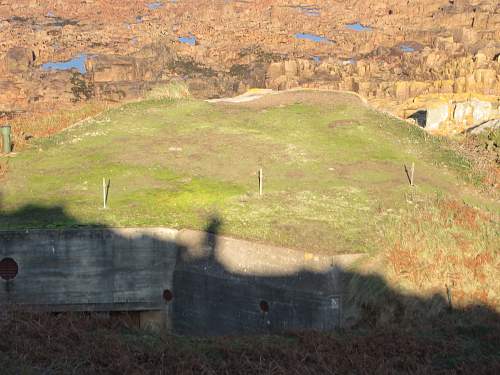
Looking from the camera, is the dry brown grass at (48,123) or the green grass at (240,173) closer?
the green grass at (240,173)

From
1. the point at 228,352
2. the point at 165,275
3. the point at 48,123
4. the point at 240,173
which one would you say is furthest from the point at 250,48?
the point at 228,352

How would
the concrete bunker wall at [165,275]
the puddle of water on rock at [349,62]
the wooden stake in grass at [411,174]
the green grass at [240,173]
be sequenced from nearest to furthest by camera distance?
the concrete bunker wall at [165,275] < the green grass at [240,173] < the wooden stake in grass at [411,174] < the puddle of water on rock at [349,62]

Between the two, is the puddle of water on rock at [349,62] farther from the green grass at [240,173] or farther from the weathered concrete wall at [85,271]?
the weathered concrete wall at [85,271]

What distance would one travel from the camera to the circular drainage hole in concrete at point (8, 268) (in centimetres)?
1320

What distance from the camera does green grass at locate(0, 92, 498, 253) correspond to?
1436 centimetres

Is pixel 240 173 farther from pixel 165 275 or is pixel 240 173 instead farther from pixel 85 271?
pixel 85 271

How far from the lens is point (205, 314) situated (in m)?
13.2

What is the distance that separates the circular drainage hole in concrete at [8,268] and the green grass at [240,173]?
875mm

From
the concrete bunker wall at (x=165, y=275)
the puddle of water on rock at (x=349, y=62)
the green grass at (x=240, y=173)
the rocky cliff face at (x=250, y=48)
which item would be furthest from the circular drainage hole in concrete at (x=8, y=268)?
the puddle of water on rock at (x=349, y=62)

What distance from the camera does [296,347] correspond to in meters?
9.87

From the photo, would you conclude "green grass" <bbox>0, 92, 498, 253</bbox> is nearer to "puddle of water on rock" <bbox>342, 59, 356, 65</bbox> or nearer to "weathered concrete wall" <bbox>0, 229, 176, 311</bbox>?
"weathered concrete wall" <bbox>0, 229, 176, 311</bbox>

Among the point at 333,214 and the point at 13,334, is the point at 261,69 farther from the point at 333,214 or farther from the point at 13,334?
the point at 13,334

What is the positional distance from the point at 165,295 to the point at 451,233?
724cm

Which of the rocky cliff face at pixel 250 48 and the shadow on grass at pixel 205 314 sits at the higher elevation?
the shadow on grass at pixel 205 314
